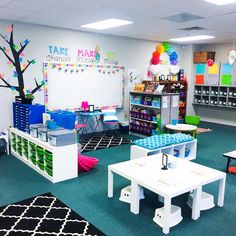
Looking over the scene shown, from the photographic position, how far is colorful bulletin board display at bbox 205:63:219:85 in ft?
28.6

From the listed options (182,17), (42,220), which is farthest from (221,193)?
(182,17)

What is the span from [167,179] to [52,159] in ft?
6.06

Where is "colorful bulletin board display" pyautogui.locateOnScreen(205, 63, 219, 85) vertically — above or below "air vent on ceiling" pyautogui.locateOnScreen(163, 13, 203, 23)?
below

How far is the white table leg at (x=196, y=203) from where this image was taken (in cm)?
301

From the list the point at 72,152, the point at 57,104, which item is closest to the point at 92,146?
the point at 57,104

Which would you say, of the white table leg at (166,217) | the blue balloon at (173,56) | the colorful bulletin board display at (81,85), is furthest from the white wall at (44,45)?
the white table leg at (166,217)

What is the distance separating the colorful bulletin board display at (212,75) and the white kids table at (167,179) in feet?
19.3

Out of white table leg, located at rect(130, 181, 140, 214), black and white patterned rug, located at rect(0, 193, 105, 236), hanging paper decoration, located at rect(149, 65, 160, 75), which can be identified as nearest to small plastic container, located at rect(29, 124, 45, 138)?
black and white patterned rug, located at rect(0, 193, 105, 236)

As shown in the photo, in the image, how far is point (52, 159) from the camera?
404cm

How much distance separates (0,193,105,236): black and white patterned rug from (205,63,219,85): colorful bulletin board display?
276 inches

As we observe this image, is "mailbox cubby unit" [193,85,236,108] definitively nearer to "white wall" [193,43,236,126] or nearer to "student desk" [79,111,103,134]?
"white wall" [193,43,236,126]

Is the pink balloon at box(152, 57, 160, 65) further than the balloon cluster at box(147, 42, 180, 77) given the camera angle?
Yes

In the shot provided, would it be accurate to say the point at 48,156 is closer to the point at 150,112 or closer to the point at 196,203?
the point at 196,203

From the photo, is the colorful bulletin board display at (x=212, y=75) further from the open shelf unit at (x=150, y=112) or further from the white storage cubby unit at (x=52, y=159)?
the white storage cubby unit at (x=52, y=159)
